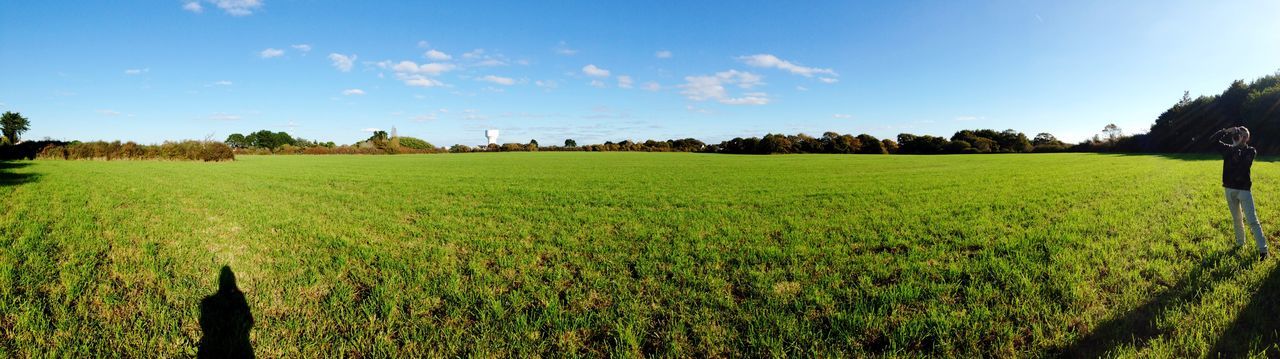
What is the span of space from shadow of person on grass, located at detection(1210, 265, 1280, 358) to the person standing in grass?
2417mm

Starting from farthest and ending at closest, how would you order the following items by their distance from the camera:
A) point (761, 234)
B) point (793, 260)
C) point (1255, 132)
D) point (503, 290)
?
point (1255, 132) → point (761, 234) → point (793, 260) → point (503, 290)

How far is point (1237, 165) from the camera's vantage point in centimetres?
657

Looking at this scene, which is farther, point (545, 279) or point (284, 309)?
point (545, 279)

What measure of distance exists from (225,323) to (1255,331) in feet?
31.0

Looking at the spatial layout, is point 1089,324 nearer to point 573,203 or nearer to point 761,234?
point 761,234

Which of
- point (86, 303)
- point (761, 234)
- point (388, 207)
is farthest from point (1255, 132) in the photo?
point (86, 303)

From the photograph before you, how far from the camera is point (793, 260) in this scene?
6.55m

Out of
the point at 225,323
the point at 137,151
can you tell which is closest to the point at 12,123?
the point at 137,151

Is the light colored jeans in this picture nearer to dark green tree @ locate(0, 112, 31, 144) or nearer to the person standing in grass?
the person standing in grass

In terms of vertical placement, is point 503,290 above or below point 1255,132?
below

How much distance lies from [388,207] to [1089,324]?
535 inches

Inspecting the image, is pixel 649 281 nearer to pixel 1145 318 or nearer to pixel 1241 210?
pixel 1145 318

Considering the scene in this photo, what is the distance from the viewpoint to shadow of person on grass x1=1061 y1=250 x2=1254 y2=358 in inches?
152

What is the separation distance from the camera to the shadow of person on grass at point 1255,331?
12.2ft
